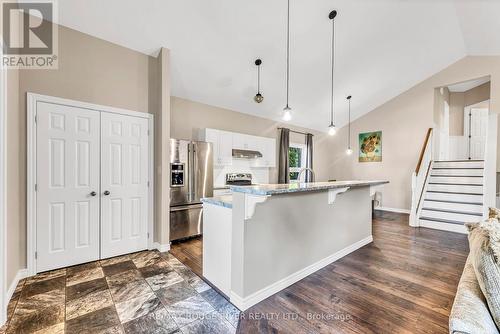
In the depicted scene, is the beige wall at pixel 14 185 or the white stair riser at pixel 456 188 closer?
the beige wall at pixel 14 185

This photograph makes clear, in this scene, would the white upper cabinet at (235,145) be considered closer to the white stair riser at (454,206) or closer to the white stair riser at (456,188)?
the white stair riser at (454,206)

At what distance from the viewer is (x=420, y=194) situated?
5.02 m

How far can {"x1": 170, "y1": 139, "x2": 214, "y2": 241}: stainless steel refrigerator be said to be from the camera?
369cm

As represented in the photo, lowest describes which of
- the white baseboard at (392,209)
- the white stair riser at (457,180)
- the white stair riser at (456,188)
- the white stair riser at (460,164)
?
the white baseboard at (392,209)

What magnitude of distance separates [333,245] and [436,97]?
5554 millimetres

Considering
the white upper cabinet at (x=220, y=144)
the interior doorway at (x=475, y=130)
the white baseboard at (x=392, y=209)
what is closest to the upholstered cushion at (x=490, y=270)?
the white upper cabinet at (x=220, y=144)

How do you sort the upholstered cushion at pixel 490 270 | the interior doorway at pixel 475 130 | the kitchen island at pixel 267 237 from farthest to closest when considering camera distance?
the interior doorway at pixel 475 130, the kitchen island at pixel 267 237, the upholstered cushion at pixel 490 270

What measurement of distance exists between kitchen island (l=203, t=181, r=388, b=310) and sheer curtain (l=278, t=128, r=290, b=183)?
125 inches

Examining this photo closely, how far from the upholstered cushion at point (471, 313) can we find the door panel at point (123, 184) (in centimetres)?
351

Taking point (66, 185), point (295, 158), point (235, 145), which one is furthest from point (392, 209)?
point (66, 185)

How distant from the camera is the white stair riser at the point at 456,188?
4.71m

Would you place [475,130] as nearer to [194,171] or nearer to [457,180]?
[457,180]

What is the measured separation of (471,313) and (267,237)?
4.67 feet

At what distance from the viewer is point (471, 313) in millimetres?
965
